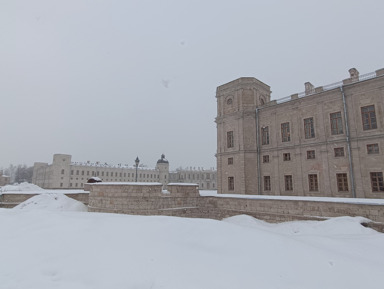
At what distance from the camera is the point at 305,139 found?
66.6 ft

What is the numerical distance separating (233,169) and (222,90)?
913 cm

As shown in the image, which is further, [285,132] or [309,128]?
[285,132]

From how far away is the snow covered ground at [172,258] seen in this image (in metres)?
3.58

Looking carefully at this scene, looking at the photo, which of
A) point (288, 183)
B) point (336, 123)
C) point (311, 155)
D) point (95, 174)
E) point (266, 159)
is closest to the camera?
point (336, 123)

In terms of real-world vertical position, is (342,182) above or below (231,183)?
above

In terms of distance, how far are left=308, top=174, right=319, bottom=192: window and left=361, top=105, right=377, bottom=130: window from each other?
5429 mm

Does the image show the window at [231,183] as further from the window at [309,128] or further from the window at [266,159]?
the window at [309,128]

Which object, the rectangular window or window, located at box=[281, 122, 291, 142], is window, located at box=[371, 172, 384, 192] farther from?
window, located at box=[281, 122, 291, 142]

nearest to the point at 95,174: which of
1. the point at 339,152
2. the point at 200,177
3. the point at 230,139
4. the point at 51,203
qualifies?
the point at 200,177

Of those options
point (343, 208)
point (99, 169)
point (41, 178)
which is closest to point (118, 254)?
point (343, 208)

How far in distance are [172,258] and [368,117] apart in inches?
774

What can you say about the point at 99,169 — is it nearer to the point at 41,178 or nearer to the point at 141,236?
the point at 41,178

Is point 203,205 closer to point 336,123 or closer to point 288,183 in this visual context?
point 288,183

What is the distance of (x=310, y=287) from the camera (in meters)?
3.61
